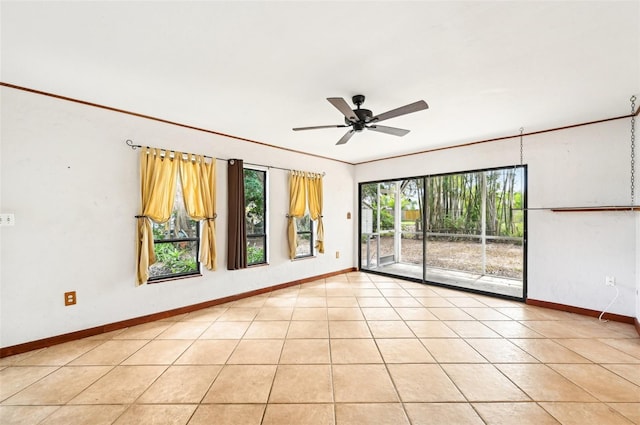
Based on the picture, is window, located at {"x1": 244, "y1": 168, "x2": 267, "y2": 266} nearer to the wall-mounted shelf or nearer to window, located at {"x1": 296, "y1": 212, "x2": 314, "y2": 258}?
window, located at {"x1": 296, "y1": 212, "x2": 314, "y2": 258}

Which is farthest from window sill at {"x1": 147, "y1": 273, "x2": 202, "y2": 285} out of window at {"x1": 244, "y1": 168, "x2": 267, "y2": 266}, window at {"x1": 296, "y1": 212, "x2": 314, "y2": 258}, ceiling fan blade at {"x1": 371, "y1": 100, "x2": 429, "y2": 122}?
ceiling fan blade at {"x1": 371, "y1": 100, "x2": 429, "y2": 122}

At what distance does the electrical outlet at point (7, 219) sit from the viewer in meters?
2.39

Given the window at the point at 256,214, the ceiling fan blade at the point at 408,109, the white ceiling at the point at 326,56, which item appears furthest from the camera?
the window at the point at 256,214

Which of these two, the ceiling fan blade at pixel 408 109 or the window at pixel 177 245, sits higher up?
the ceiling fan blade at pixel 408 109

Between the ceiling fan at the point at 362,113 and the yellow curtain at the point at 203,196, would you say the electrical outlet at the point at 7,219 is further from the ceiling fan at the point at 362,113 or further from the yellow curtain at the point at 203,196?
the ceiling fan at the point at 362,113

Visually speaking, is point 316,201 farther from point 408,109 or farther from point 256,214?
point 408,109

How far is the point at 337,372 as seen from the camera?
2182 mm

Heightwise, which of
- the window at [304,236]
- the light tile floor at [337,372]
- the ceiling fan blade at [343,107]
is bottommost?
the light tile floor at [337,372]

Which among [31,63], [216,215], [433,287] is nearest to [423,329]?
[433,287]

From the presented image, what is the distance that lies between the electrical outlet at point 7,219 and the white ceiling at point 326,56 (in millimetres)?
1244

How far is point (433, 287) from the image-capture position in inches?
188

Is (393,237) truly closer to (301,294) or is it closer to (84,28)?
(301,294)

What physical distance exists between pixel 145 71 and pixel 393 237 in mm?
6108

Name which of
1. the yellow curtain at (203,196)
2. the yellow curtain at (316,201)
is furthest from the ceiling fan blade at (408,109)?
the yellow curtain at (316,201)
